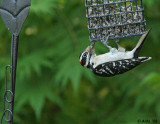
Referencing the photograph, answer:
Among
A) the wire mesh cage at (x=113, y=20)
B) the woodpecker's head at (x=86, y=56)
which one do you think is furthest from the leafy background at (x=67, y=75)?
the wire mesh cage at (x=113, y=20)

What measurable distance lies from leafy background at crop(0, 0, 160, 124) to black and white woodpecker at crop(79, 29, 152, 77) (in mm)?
792

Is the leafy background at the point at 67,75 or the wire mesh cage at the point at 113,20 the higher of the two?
the wire mesh cage at the point at 113,20

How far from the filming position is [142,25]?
3.20m

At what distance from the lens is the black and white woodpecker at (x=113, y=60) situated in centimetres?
305

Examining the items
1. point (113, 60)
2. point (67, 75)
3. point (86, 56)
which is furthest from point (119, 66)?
point (67, 75)

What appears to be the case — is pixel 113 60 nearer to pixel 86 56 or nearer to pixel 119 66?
pixel 119 66

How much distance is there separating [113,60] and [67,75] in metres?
1.10

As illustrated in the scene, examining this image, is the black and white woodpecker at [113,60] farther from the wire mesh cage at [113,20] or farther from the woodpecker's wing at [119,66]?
the wire mesh cage at [113,20]

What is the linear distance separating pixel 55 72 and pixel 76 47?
430 millimetres

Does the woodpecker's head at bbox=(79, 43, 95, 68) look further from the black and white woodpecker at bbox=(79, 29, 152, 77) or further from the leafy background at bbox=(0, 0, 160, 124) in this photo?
the leafy background at bbox=(0, 0, 160, 124)

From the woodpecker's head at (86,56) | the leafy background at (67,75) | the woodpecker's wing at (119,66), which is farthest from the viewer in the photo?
the leafy background at (67,75)

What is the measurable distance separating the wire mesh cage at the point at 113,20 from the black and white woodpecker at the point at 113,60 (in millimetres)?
111

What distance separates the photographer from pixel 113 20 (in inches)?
125

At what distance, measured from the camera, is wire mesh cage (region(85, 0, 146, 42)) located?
312 centimetres
